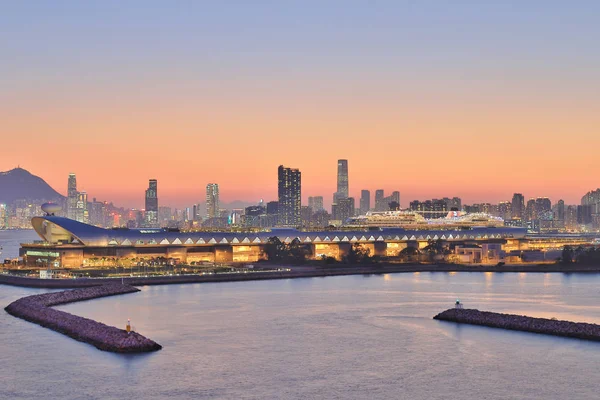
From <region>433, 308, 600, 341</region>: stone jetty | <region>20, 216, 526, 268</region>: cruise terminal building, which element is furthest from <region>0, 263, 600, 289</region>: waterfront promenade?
<region>433, 308, 600, 341</region>: stone jetty

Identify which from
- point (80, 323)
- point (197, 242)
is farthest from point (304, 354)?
point (197, 242)

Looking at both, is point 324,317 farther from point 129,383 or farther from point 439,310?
point 129,383

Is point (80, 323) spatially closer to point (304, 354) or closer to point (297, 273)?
point (304, 354)

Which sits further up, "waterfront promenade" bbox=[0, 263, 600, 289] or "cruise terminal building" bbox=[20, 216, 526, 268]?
"cruise terminal building" bbox=[20, 216, 526, 268]

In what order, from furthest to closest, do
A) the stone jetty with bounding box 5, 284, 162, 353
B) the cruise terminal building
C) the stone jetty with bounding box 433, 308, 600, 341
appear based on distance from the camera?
1. the cruise terminal building
2. the stone jetty with bounding box 433, 308, 600, 341
3. the stone jetty with bounding box 5, 284, 162, 353

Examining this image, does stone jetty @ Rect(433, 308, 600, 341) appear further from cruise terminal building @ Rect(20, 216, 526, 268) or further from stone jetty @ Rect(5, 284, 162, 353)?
cruise terminal building @ Rect(20, 216, 526, 268)

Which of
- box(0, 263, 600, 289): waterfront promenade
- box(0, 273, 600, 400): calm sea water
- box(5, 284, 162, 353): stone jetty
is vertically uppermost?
box(0, 263, 600, 289): waterfront promenade

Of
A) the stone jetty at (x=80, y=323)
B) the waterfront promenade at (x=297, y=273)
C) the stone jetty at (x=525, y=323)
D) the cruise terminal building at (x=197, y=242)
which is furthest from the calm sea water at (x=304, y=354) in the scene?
the cruise terminal building at (x=197, y=242)
